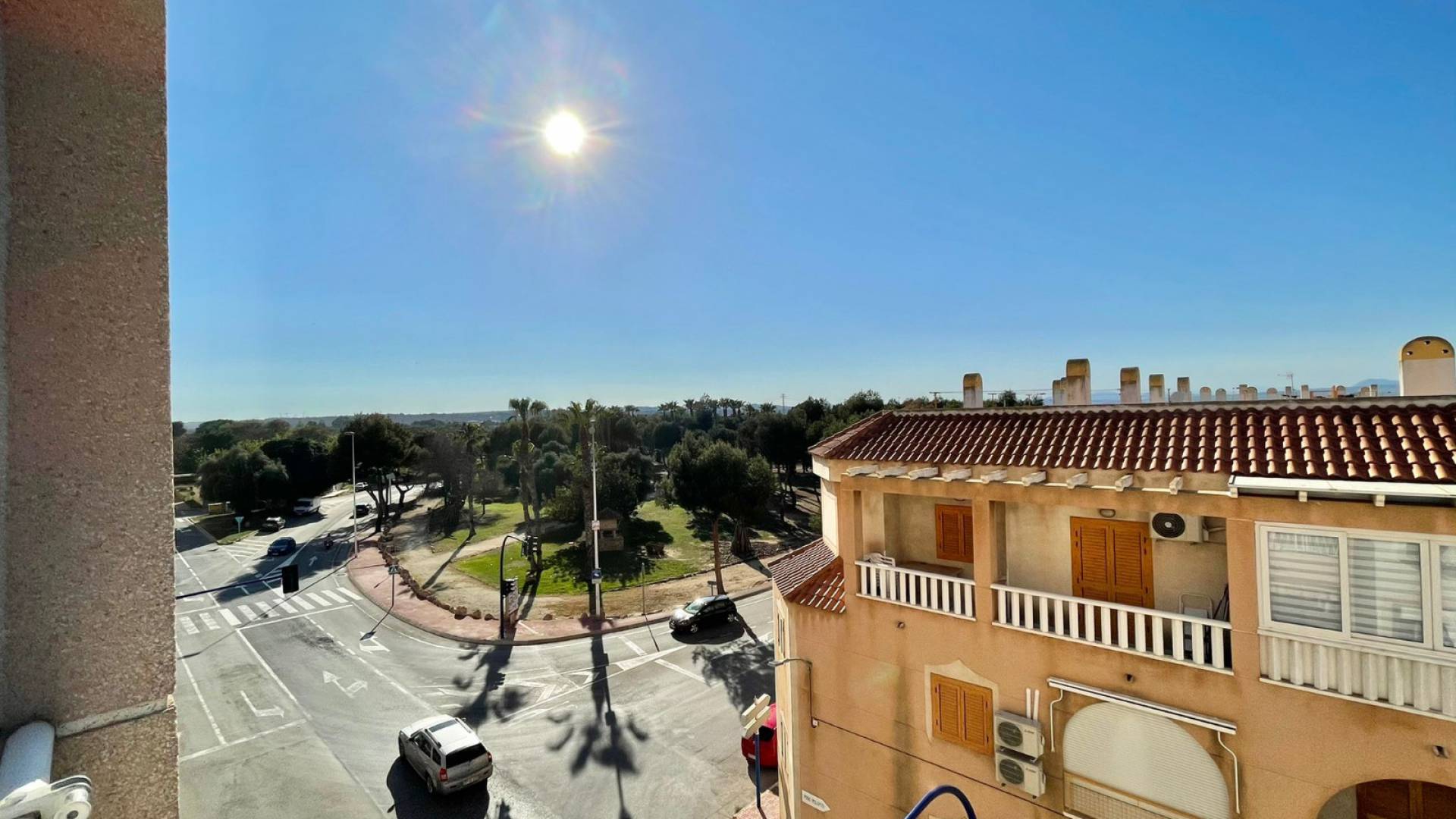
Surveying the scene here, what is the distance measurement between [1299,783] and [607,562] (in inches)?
1231

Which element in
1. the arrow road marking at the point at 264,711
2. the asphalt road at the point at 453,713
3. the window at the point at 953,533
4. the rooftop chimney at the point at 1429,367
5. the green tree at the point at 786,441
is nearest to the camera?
the rooftop chimney at the point at 1429,367

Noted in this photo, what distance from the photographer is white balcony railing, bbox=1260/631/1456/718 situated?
607 centimetres

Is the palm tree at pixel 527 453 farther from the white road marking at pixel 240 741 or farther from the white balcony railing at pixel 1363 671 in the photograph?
the white balcony railing at pixel 1363 671

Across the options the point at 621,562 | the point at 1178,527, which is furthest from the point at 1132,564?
the point at 621,562

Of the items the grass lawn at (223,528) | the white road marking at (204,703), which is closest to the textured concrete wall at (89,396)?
the white road marking at (204,703)

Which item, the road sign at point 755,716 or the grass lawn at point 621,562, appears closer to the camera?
the road sign at point 755,716

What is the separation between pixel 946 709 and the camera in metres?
9.17

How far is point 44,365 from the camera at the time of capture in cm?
206

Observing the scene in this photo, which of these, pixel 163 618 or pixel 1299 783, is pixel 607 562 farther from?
pixel 163 618

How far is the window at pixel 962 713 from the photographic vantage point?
28.8 ft

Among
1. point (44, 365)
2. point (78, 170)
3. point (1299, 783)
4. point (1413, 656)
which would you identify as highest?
point (78, 170)

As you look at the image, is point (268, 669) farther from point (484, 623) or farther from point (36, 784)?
point (36, 784)

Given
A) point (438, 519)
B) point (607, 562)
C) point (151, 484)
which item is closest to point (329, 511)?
point (438, 519)

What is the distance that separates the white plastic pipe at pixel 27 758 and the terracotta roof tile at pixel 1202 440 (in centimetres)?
932
